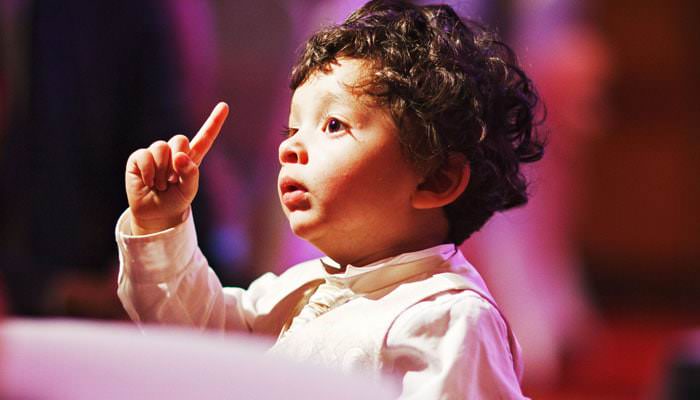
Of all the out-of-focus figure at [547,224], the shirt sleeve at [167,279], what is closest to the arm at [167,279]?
the shirt sleeve at [167,279]

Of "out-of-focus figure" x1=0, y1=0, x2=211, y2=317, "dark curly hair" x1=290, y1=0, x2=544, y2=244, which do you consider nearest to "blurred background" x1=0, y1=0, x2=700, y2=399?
"out-of-focus figure" x1=0, y1=0, x2=211, y2=317

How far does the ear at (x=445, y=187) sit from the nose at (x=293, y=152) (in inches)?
3.5

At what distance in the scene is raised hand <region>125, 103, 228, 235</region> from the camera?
27.8 inches

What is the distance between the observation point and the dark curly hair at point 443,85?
2.34 feet

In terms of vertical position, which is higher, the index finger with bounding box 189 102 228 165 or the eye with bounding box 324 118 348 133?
the eye with bounding box 324 118 348 133

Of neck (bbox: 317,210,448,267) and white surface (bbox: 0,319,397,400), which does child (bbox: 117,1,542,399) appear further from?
white surface (bbox: 0,319,397,400)

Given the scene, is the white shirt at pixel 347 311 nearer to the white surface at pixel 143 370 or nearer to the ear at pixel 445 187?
the ear at pixel 445 187

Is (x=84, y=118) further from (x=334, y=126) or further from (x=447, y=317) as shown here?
(x=447, y=317)

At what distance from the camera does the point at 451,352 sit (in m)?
0.65

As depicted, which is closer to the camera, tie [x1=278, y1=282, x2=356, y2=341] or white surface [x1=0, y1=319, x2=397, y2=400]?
white surface [x1=0, y1=319, x2=397, y2=400]

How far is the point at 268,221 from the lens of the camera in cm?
126

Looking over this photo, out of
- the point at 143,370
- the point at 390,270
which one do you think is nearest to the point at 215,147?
the point at 390,270

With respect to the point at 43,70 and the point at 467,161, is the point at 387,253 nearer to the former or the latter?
the point at 467,161

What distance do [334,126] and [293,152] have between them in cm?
4
